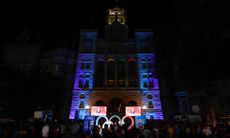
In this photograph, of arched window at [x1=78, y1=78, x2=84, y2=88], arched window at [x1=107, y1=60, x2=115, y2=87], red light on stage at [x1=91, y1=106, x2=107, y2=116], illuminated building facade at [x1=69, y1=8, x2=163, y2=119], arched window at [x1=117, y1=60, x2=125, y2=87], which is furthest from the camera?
arched window at [x1=117, y1=60, x2=125, y2=87]

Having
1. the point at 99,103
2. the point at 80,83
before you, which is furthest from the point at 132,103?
the point at 80,83

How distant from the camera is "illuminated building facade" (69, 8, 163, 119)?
3509cm

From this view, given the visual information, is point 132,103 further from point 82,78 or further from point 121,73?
point 82,78

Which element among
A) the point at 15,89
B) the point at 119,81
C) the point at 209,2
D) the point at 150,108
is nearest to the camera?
the point at 209,2

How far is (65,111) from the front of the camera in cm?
3591

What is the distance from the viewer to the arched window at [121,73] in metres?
37.4

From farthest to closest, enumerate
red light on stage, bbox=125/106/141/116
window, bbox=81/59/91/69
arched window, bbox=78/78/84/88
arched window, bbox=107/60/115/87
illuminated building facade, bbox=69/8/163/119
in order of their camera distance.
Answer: window, bbox=81/59/91/69
arched window, bbox=107/60/115/87
arched window, bbox=78/78/84/88
illuminated building facade, bbox=69/8/163/119
red light on stage, bbox=125/106/141/116

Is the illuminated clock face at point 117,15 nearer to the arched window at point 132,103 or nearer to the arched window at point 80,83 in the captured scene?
the arched window at point 80,83

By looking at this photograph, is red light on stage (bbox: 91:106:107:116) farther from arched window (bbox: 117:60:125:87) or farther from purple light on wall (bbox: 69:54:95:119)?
arched window (bbox: 117:60:125:87)

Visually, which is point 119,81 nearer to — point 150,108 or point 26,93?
point 150,108

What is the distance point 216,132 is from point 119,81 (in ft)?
80.7

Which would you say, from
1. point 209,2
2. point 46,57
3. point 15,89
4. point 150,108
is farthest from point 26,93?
point 209,2

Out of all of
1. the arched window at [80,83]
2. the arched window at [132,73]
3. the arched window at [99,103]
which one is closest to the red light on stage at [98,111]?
the arched window at [99,103]

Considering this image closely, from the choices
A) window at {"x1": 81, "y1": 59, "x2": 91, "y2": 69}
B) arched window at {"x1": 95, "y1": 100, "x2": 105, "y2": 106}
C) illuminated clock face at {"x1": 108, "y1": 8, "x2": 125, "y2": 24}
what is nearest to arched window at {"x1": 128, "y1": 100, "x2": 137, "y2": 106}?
arched window at {"x1": 95, "y1": 100, "x2": 105, "y2": 106}
